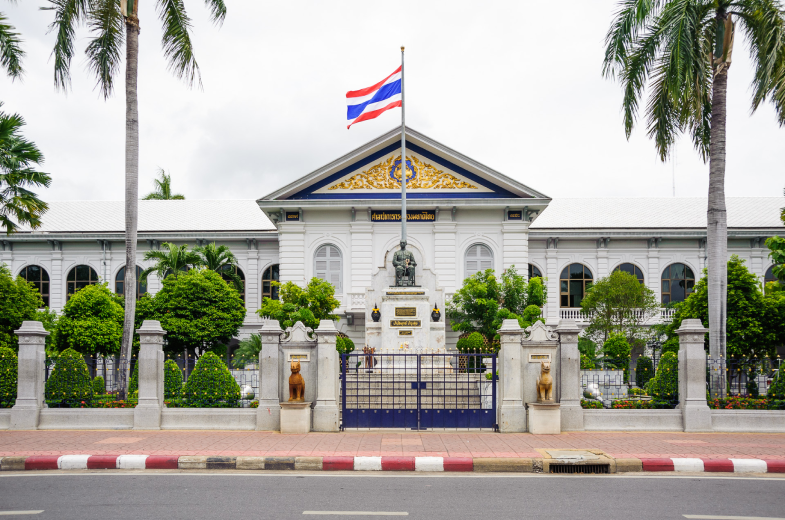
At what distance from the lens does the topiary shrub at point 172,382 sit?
15219mm

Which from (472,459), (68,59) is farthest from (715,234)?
(68,59)

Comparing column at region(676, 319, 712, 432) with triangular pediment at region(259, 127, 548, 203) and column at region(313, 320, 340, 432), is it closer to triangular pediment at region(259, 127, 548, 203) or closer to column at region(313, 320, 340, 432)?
column at region(313, 320, 340, 432)

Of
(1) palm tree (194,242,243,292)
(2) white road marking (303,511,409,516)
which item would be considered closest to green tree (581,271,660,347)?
(1) palm tree (194,242,243,292)

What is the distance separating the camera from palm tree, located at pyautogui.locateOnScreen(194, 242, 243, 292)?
32812 millimetres

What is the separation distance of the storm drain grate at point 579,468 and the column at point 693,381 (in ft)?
16.0

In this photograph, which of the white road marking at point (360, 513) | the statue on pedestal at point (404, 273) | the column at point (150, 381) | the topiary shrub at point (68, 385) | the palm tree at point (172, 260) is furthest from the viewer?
the palm tree at point (172, 260)

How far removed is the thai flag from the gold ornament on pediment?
898 centimetres

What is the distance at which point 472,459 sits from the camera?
10.5 metres

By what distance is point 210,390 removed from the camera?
14.9 m

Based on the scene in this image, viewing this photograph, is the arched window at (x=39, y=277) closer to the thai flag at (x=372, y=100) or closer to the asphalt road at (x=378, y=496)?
the thai flag at (x=372, y=100)

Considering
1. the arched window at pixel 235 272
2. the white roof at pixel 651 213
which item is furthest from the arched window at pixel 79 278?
the white roof at pixel 651 213

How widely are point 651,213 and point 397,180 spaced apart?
52.9 feet

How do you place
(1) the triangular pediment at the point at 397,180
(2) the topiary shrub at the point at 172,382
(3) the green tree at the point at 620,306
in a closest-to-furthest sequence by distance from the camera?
(2) the topiary shrub at the point at 172,382 < (3) the green tree at the point at 620,306 < (1) the triangular pediment at the point at 397,180

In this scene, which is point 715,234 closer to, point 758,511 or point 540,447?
point 540,447
